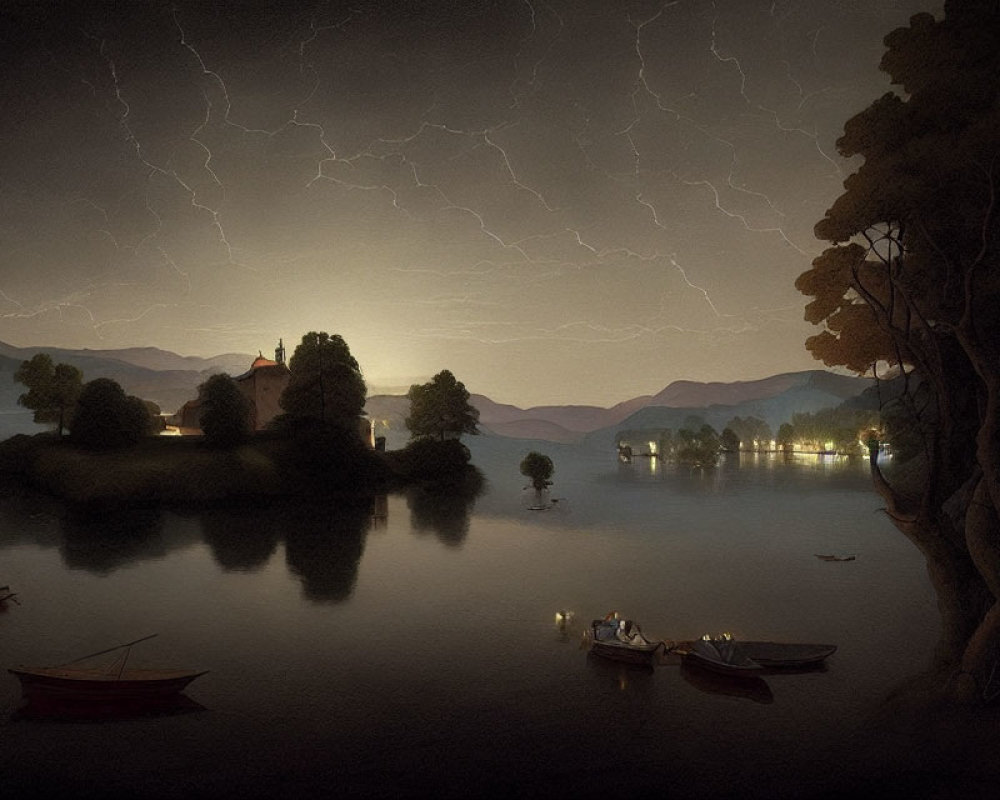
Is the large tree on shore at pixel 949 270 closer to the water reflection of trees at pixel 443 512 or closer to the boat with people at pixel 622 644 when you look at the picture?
the boat with people at pixel 622 644

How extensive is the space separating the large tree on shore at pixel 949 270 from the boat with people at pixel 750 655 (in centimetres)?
316

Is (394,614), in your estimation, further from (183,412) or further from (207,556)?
(183,412)

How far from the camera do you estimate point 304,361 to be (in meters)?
57.0

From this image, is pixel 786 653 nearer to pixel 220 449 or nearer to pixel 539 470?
pixel 539 470

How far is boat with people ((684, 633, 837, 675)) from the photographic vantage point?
48.1 ft

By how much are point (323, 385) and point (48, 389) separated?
23.6 m

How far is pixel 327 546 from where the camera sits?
100ft

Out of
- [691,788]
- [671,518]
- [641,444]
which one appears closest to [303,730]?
[691,788]

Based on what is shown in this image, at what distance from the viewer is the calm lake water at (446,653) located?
36.0 feet

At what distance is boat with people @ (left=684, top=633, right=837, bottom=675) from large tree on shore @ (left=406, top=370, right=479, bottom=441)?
49.9 meters

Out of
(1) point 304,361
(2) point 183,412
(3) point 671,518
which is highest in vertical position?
(1) point 304,361

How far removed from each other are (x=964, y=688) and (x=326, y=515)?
35.1 metres

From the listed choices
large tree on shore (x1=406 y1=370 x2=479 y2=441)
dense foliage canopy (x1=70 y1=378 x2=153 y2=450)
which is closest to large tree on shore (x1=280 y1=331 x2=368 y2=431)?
large tree on shore (x1=406 y1=370 x2=479 y2=441)

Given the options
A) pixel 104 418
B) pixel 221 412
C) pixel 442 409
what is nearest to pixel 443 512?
pixel 221 412
